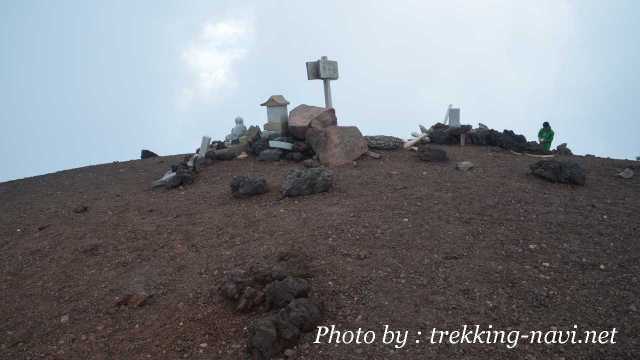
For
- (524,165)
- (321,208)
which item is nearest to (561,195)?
(524,165)

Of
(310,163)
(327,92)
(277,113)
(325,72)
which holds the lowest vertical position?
(310,163)

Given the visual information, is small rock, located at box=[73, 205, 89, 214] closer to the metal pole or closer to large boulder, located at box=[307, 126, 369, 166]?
large boulder, located at box=[307, 126, 369, 166]

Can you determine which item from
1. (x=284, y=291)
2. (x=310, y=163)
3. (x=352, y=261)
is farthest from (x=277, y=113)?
(x=284, y=291)

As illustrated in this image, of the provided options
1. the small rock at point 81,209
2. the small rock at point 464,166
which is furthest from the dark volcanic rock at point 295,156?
the small rock at point 81,209

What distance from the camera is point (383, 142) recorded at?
11992 millimetres

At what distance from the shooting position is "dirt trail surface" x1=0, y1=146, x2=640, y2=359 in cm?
475

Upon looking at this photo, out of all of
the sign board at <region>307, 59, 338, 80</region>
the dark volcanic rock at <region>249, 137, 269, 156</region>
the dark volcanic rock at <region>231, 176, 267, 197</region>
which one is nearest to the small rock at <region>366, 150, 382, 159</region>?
the dark volcanic rock at <region>249, 137, 269, 156</region>

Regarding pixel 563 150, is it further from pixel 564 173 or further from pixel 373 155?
pixel 373 155

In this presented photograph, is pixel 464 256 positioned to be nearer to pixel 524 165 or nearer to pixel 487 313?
pixel 487 313

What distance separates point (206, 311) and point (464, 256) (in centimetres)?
330

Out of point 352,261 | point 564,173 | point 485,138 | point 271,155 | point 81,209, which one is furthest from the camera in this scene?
point 485,138

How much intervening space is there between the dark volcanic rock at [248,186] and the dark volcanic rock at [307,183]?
534 millimetres

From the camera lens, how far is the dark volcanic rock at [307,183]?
846cm

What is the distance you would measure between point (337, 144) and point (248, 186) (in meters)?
2.87
